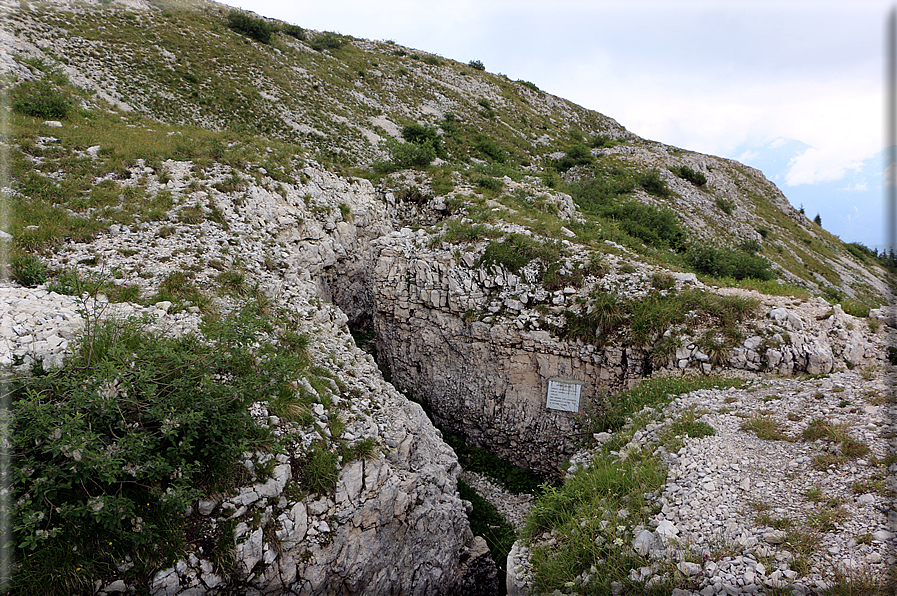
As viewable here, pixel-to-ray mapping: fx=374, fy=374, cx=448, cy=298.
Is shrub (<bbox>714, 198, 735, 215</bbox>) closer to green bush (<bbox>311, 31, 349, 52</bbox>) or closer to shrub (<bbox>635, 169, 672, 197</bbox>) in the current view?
shrub (<bbox>635, 169, 672, 197</bbox>)

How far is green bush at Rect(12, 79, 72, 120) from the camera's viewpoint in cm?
1520

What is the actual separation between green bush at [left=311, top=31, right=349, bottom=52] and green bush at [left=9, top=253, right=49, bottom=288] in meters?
43.3

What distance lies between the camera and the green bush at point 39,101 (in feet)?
49.9

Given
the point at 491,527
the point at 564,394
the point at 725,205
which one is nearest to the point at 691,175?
the point at 725,205

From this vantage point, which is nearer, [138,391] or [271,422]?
[138,391]

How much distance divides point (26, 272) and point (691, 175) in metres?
43.6

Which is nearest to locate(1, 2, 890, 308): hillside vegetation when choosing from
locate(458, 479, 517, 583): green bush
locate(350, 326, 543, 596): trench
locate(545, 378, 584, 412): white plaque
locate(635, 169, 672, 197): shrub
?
locate(635, 169, 672, 197): shrub

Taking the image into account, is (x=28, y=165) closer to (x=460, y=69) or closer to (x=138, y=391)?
(x=138, y=391)

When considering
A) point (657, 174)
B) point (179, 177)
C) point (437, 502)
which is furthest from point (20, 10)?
point (657, 174)

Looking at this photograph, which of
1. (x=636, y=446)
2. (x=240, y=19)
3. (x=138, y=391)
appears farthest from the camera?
(x=240, y=19)

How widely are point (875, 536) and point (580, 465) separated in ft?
16.3

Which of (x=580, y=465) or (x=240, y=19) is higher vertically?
(x=240, y=19)

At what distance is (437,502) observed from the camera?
868 centimetres

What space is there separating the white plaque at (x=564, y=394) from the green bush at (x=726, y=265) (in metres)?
12.1
